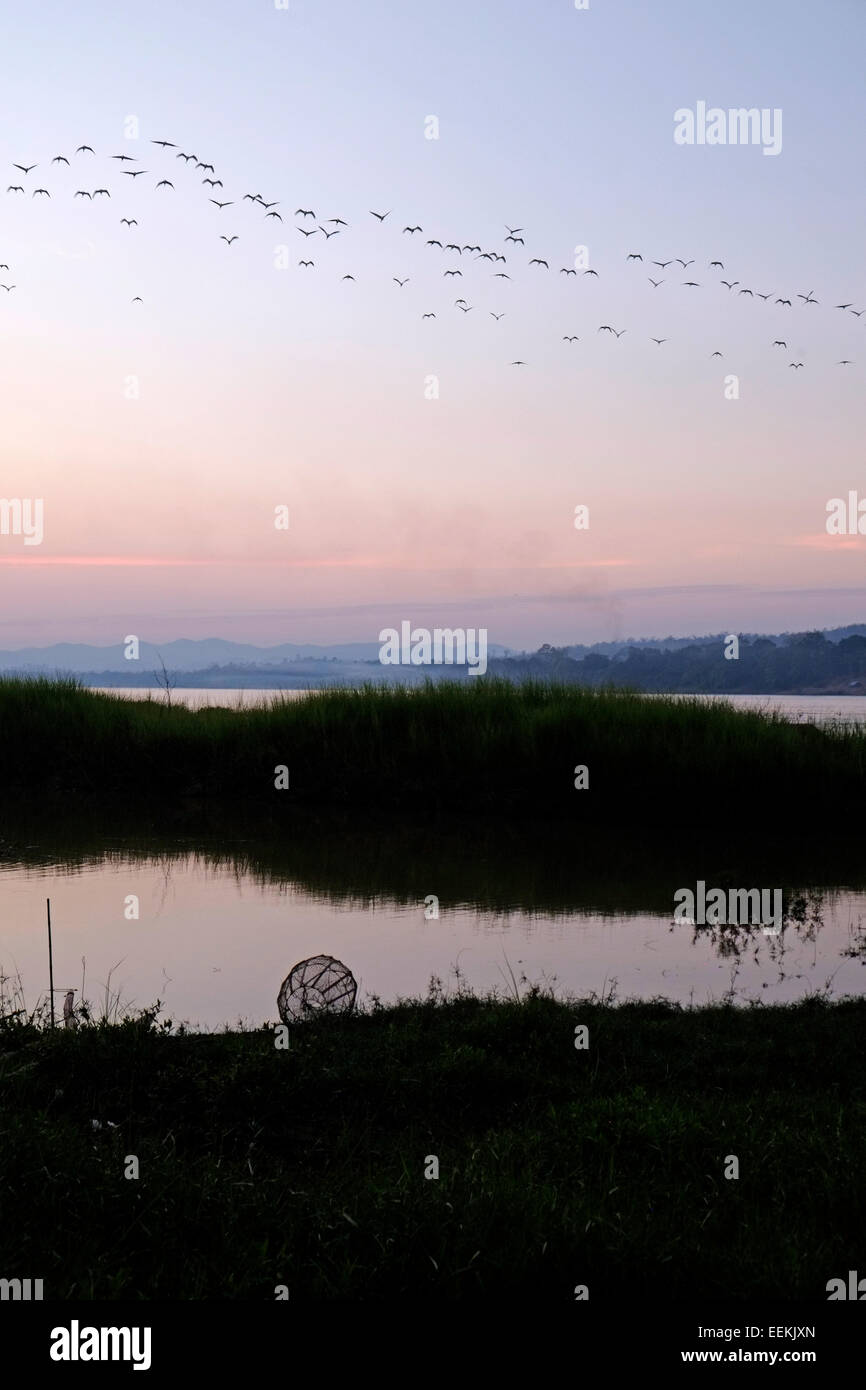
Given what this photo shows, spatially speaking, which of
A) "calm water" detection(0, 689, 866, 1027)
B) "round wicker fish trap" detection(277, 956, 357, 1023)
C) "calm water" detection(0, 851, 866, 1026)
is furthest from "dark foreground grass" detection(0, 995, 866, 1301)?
"calm water" detection(0, 689, 866, 1027)

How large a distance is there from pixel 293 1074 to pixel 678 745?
11.8 meters

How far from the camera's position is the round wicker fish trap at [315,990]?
670 centimetres

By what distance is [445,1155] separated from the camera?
14.9ft

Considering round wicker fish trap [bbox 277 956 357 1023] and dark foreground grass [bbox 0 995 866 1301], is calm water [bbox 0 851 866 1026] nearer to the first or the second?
round wicker fish trap [bbox 277 956 357 1023]

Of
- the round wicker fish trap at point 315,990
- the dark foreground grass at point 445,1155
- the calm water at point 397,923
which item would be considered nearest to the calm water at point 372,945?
the calm water at point 397,923

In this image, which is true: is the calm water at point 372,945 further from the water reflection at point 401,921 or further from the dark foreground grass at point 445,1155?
the dark foreground grass at point 445,1155

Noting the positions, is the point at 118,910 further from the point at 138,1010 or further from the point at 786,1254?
the point at 786,1254

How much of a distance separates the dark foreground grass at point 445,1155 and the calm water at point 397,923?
1283mm

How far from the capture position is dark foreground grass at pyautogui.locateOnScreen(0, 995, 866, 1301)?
3.27 meters

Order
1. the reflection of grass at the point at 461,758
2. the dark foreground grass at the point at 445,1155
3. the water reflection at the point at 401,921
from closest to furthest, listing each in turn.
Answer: the dark foreground grass at the point at 445,1155, the water reflection at the point at 401,921, the reflection of grass at the point at 461,758

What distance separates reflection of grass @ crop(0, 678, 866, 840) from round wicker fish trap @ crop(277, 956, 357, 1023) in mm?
8363

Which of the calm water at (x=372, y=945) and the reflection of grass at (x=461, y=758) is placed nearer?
the calm water at (x=372, y=945)

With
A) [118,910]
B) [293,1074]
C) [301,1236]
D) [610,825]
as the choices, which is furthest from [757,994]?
[610,825]

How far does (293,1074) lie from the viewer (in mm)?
5406
